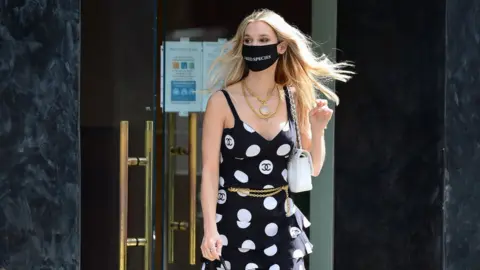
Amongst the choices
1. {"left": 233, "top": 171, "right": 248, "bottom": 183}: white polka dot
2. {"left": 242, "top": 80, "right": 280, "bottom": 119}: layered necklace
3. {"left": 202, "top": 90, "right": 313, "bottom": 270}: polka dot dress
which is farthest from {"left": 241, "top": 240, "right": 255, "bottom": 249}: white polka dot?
{"left": 242, "top": 80, "right": 280, "bottom": 119}: layered necklace

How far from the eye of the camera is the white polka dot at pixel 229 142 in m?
3.84

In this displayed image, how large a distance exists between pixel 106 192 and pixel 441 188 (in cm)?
177

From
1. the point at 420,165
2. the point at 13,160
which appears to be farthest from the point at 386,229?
the point at 13,160

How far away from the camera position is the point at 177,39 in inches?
200

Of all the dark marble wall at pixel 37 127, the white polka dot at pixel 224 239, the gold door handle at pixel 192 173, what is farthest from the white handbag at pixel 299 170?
the gold door handle at pixel 192 173

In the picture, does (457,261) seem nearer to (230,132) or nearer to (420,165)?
(420,165)

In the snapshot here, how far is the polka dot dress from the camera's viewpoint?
3.82 m

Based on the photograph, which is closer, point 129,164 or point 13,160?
point 13,160

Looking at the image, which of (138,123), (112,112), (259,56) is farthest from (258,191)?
(112,112)

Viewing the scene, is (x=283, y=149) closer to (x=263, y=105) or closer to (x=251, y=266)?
(x=263, y=105)

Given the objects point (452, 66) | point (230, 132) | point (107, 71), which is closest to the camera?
point (230, 132)

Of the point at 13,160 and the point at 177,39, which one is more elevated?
the point at 177,39

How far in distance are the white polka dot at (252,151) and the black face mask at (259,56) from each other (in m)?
0.33

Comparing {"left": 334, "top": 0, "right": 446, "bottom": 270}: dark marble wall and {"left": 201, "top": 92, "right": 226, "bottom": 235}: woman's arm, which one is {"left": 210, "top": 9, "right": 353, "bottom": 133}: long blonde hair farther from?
{"left": 334, "top": 0, "right": 446, "bottom": 270}: dark marble wall
